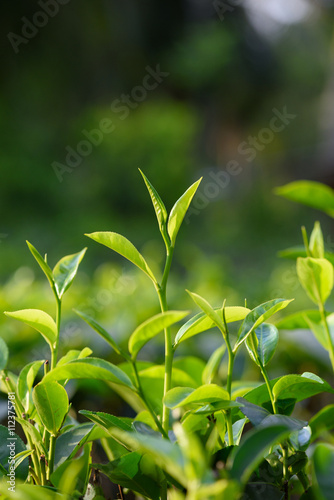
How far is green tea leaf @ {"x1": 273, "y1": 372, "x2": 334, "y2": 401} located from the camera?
0.81 ft

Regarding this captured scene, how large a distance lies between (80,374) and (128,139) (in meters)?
6.31

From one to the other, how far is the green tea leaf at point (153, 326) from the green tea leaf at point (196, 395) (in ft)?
0.11

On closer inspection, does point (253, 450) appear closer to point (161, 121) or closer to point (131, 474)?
point (131, 474)

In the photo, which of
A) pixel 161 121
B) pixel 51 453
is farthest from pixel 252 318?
pixel 161 121

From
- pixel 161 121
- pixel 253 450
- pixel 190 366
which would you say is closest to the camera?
pixel 253 450

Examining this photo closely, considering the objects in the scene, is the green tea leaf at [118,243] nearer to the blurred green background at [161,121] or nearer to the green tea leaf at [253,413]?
the green tea leaf at [253,413]

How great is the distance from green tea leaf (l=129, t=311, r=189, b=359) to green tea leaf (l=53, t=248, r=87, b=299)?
0.08 m

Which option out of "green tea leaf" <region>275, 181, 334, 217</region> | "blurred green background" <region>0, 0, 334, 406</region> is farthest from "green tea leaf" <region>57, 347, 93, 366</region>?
"blurred green background" <region>0, 0, 334, 406</region>

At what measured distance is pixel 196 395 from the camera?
227 millimetres

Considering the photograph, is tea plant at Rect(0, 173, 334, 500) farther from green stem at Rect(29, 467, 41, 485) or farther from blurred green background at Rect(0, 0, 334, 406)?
blurred green background at Rect(0, 0, 334, 406)

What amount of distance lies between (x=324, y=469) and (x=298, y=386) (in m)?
0.09

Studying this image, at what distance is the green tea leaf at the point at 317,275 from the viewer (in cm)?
26

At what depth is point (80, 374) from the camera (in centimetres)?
22

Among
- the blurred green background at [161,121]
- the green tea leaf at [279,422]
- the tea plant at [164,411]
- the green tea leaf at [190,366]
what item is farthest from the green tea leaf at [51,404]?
the blurred green background at [161,121]
